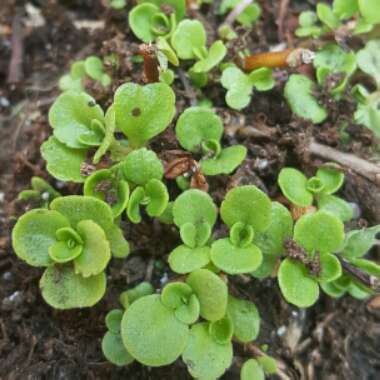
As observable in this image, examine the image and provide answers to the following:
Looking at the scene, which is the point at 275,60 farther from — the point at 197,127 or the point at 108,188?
the point at 108,188

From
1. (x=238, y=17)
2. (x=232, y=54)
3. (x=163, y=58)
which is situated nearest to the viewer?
(x=163, y=58)

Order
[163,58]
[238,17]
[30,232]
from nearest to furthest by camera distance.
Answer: [30,232]
[163,58]
[238,17]

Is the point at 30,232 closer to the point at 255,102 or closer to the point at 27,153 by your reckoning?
the point at 27,153

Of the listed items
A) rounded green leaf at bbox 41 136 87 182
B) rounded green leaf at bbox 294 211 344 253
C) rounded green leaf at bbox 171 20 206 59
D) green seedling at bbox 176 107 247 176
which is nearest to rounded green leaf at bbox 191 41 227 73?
rounded green leaf at bbox 171 20 206 59

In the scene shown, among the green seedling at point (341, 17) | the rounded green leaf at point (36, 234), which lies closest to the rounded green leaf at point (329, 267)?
A: the rounded green leaf at point (36, 234)

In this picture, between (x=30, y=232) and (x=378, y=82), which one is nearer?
(x=30, y=232)

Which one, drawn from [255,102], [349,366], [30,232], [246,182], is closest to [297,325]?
[349,366]
